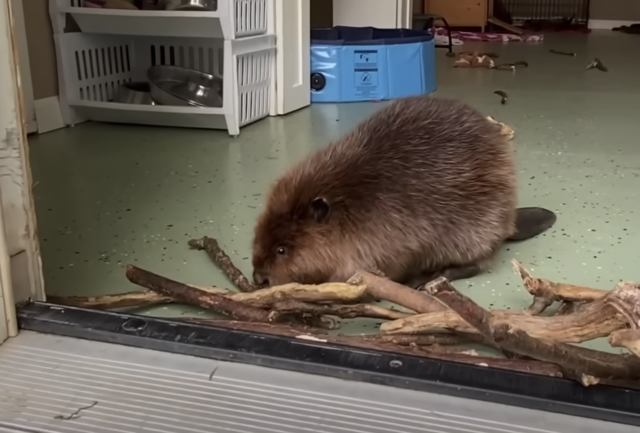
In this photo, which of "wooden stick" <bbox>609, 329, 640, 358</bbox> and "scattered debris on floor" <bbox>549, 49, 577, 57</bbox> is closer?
"wooden stick" <bbox>609, 329, 640, 358</bbox>

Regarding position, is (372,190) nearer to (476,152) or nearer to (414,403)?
(476,152)

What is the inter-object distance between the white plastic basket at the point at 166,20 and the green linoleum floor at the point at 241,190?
37cm

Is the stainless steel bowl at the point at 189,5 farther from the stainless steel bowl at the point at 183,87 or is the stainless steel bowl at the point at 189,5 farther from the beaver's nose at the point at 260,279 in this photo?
the beaver's nose at the point at 260,279

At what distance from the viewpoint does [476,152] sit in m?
1.40

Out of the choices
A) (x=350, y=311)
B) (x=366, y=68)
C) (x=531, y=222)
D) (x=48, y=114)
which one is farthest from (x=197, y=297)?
(x=366, y=68)

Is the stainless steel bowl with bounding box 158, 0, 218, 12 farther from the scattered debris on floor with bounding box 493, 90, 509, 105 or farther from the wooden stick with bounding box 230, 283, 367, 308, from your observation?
the wooden stick with bounding box 230, 283, 367, 308

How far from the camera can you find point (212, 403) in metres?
0.82

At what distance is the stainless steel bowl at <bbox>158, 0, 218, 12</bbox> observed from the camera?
2693 mm

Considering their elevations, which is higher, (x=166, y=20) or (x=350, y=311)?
(x=166, y=20)

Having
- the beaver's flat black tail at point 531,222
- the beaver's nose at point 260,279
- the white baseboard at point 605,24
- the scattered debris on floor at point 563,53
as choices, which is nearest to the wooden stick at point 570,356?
the beaver's nose at point 260,279

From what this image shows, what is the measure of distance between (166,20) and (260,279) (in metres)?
1.66

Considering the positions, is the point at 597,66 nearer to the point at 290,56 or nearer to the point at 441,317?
the point at 290,56

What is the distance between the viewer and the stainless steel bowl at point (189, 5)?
2.69m

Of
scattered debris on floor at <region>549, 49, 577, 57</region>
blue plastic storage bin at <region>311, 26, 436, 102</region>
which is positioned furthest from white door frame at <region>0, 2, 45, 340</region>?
scattered debris on floor at <region>549, 49, 577, 57</region>
